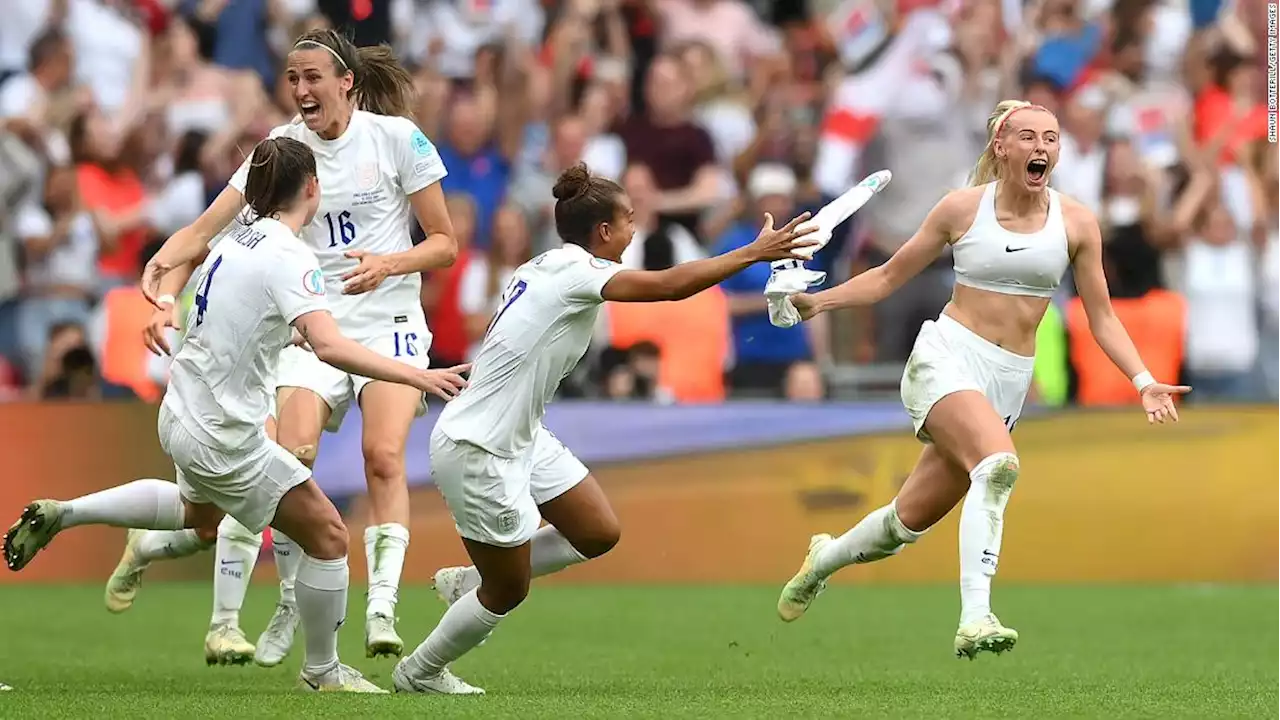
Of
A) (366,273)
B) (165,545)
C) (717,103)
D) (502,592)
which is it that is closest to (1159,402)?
(502,592)

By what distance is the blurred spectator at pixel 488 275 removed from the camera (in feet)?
50.9

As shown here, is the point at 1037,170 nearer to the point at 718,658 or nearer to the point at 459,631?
the point at 718,658

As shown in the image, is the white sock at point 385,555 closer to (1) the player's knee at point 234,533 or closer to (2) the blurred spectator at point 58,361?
(1) the player's knee at point 234,533

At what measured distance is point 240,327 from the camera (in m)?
8.17

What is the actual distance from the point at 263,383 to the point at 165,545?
1.91 meters

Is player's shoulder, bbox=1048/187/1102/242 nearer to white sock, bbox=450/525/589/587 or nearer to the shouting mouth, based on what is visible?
the shouting mouth

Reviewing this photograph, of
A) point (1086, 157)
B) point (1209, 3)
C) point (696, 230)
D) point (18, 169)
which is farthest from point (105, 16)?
point (1209, 3)

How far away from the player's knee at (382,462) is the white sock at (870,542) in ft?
6.67

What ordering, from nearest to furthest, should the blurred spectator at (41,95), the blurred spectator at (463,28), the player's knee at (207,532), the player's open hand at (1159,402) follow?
the player's open hand at (1159,402)
the player's knee at (207,532)
the blurred spectator at (41,95)
the blurred spectator at (463,28)

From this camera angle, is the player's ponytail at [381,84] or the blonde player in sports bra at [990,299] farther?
the player's ponytail at [381,84]

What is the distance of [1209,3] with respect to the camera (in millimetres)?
17922

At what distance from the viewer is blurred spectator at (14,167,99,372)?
15.6 m

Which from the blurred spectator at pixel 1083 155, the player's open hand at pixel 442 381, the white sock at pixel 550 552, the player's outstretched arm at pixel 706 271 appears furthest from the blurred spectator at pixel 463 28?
the player's open hand at pixel 442 381

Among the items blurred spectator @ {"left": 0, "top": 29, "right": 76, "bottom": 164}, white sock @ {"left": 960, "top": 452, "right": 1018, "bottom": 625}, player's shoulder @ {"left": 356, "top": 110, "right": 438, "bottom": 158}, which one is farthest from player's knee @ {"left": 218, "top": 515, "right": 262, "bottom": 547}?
blurred spectator @ {"left": 0, "top": 29, "right": 76, "bottom": 164}
